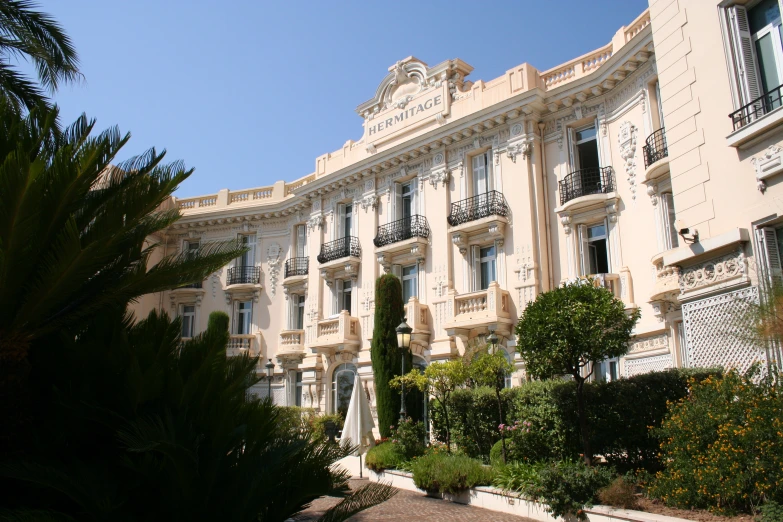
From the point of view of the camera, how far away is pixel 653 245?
17.2m

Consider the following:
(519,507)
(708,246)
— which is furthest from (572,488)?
(708,246)

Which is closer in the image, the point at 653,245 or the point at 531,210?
the point at 653,245

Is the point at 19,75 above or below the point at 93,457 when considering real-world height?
above

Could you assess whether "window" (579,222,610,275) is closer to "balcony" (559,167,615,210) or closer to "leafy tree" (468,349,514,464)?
"balcony" (559,167,615,210)

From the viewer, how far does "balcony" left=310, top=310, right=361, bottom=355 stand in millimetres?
24609

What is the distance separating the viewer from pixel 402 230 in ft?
79.5

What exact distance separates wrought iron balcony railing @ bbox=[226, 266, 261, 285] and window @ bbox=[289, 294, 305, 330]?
7.41 feet

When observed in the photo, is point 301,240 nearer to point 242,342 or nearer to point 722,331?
point 242,342

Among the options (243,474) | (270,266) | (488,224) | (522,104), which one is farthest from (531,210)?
(243,474)

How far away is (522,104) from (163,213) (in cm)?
1611

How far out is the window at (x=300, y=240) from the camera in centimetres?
2992

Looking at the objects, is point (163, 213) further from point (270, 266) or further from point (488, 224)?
point (270, 266)

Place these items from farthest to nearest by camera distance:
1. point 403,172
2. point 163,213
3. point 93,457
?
point 403,172 < point 163,213 < point 93,457

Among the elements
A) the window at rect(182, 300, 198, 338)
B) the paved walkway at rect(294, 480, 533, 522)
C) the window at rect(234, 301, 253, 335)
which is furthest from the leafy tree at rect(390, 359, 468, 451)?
the window at rect(182, 300, 198, 338)
